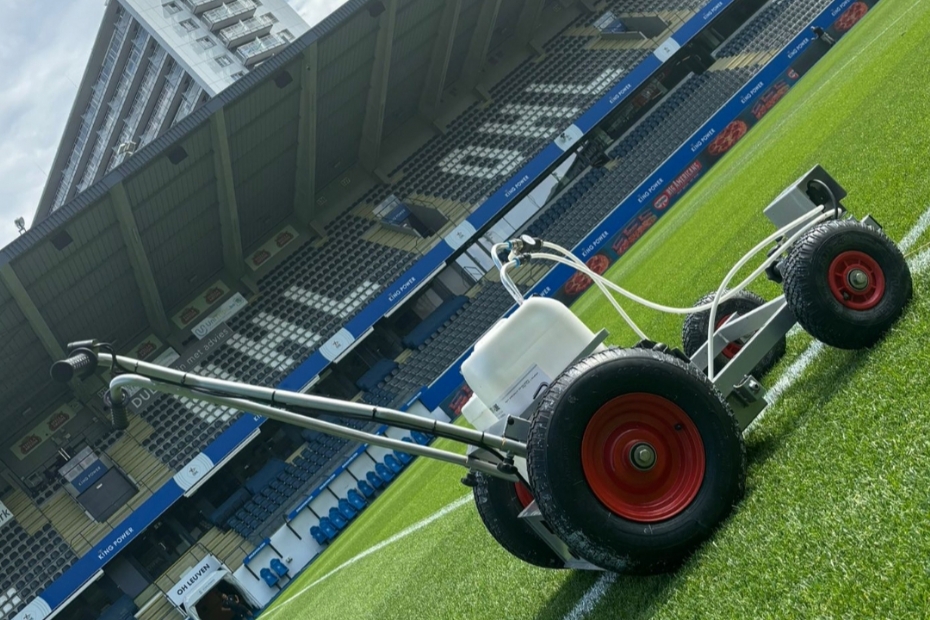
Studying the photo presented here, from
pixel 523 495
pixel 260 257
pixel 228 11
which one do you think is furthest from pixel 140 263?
pixel 228 11

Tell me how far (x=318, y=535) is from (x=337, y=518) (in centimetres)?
53

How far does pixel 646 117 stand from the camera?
28.2 metres

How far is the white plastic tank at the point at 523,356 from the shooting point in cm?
416

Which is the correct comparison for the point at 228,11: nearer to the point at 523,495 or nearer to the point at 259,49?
the point at 259,49

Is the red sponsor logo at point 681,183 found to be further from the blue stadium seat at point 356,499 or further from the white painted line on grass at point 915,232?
the white painted line on grass at point 915,232

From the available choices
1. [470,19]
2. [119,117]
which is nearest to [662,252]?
[470,19]

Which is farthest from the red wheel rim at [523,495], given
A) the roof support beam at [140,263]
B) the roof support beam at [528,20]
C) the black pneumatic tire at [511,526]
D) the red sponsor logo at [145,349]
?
the roof support beam at [528,20]

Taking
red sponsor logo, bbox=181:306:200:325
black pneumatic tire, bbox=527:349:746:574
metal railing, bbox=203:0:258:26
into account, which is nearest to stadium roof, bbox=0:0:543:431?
red sponsor logo, bbox=181:306:200:325

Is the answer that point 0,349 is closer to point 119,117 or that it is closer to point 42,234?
point 42,234

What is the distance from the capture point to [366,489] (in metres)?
19.2

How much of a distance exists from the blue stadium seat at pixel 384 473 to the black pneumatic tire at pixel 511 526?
49.0 ft

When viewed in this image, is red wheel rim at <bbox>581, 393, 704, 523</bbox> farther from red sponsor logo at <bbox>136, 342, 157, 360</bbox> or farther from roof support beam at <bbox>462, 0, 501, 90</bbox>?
roof support beam at <bbox>462, 0, 501, 90</bbox>

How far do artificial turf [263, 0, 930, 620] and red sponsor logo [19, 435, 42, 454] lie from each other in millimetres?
13567

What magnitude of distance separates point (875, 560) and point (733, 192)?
12163 millimetres
